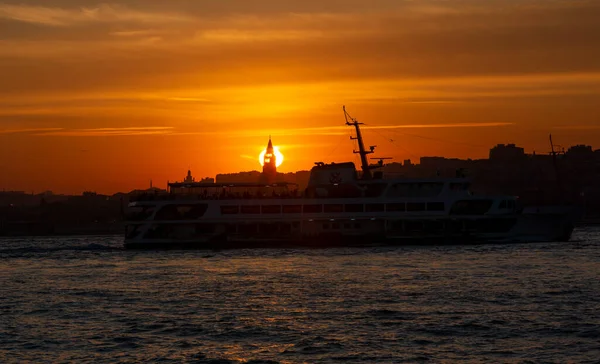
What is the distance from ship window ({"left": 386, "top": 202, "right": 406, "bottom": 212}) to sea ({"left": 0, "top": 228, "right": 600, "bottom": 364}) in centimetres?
1590

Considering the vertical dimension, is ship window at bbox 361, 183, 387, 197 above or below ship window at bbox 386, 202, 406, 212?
above

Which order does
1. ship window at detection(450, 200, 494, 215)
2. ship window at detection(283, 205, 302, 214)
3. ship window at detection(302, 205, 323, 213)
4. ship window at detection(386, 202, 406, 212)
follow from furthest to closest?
ship window at detection(283, 205, 302, 214)
ship window at detection(302, 205, 323, 213)
ship window at detection(386, 202, 406, 212)
ship window at detection(450, 200, 494, 215)

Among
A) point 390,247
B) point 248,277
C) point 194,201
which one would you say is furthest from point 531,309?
point 194,201

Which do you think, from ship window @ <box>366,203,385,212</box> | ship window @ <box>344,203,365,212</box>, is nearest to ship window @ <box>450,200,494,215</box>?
ship window @ <box>366,203,385,212</box>

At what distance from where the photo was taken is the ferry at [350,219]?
83812 mm

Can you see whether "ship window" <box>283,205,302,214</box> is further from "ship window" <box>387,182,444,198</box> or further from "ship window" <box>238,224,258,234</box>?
"ship window" <box>387,182,444,198</box>

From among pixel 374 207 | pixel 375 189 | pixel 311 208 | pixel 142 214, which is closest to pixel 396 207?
pixel 374 207

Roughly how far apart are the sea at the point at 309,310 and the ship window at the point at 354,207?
16.6 m

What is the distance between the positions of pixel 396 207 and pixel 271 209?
11.3 meters

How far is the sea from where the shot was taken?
1209 inches

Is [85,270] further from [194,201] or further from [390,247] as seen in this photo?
[390,247]

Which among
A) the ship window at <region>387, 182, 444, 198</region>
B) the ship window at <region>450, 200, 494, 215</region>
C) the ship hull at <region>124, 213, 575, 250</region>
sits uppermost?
the ship window at <region>387, 182, 444, 198</region>

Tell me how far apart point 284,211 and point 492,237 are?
739 inches

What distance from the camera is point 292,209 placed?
8569cm
